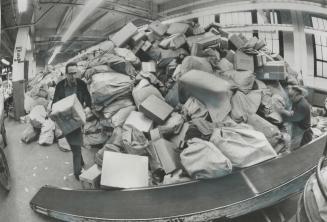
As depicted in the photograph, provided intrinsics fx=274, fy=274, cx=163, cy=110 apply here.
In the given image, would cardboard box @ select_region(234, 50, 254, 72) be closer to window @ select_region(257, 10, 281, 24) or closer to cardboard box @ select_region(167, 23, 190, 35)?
window @ select_region(257, 10, 281, 24)

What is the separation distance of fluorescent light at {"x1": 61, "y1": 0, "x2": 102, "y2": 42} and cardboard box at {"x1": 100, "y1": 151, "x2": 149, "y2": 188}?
3099 millimetres

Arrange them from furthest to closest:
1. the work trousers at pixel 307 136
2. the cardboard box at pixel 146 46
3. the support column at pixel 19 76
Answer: the support column at pixel 19 76 → the cardboard box at pixel 146 46 → the work trousers at pixel 307 136

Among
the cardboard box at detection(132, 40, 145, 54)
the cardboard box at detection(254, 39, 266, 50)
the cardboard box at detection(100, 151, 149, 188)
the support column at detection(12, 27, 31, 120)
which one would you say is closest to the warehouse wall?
the cardboard box at detection(254, 39, 266, 50)

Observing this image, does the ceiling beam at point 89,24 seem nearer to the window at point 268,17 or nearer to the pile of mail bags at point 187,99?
the pile of mail bags at point 187,99

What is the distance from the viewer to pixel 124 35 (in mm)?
4617

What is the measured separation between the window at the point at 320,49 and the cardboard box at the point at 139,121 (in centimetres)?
216

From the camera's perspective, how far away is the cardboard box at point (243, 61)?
12.5 feet

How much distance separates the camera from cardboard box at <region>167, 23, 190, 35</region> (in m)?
4.52

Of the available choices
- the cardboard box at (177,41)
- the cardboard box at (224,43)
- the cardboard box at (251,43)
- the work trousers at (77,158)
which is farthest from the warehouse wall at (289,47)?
the work trousers at (77,158)

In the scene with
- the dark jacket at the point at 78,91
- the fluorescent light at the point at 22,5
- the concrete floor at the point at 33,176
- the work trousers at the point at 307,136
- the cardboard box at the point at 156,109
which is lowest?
the concrete floor at the point at 33,176

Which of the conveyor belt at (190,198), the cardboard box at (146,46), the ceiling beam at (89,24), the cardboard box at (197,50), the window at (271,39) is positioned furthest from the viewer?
the ceiling beam at (89,24)

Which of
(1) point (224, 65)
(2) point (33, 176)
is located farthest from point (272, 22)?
(2) point (33, 176)

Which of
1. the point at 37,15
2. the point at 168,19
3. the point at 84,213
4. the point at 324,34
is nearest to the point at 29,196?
the point at 84,213

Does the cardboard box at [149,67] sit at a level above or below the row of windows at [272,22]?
below
